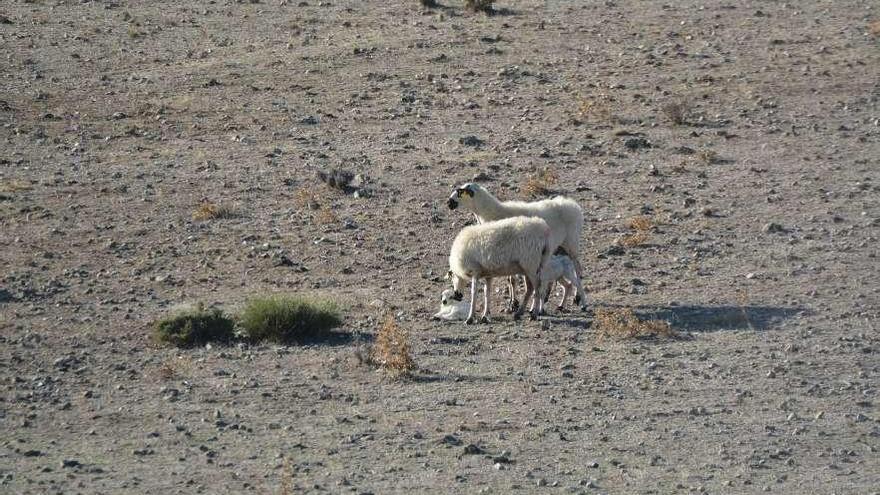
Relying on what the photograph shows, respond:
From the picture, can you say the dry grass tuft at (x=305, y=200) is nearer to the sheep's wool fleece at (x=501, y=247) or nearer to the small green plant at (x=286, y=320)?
the sheep's wool fleece at (x=501, y=247)

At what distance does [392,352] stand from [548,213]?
3628 mm

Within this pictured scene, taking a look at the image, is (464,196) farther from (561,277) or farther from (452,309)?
(452,309)

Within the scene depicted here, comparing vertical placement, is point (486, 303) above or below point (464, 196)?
below

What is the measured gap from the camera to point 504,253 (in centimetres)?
1574

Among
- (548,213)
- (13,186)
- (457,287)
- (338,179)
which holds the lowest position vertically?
(13,186)

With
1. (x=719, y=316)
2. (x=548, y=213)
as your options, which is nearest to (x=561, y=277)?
(x=548, y=213)

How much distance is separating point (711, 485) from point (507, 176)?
36.1 ft

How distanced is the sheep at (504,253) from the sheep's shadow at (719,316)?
1.26 metres

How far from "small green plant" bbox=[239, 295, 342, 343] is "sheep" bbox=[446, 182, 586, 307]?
233 centimetres

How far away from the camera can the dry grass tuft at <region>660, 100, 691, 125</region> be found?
23.9m

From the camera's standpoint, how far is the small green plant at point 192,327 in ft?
49.0

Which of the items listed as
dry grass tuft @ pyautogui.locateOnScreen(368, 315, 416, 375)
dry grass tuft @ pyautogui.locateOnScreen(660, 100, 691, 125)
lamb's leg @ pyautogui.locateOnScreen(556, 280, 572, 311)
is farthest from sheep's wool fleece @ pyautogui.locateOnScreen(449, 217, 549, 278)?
dry grass tuft @ pyautogui.locateOnScreen(660, 100, 691, 125)

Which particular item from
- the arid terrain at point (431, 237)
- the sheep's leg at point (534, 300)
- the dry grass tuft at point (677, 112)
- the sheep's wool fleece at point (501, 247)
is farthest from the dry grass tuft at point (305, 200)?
the dry grass tuft at point (677, 112)

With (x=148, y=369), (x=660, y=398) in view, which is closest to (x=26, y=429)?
(x=148, y=369)
